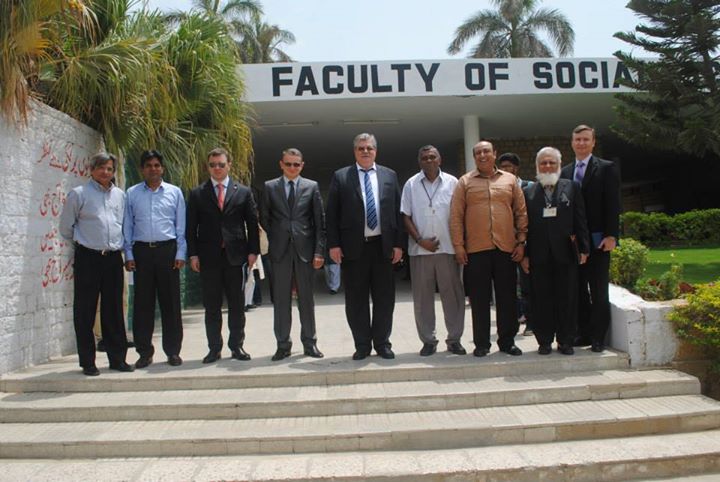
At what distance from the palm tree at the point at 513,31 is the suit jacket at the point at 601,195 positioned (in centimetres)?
2372

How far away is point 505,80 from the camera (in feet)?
33.8

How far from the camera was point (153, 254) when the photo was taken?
16.1 feet

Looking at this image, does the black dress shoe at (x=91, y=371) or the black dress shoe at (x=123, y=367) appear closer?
the black dress shoe at (x=91, y=371)

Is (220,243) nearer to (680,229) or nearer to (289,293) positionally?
(289,293)

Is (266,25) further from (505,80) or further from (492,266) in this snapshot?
(492,266)

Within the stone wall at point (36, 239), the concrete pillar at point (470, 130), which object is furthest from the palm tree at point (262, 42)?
the stone wall at point (36, 239)

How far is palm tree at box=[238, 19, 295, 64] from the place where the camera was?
29.1m

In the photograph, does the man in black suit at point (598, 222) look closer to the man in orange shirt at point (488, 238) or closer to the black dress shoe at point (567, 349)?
the black dress shoe at point (567, 349)

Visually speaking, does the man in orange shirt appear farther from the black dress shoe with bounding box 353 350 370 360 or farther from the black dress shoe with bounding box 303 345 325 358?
the black dress shoe with bounding box 303 345 325 358

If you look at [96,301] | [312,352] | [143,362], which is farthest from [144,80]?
[312,352]

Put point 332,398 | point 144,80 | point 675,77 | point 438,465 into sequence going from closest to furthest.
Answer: point 438,465
point 332,398
point 144,80
point 675,77

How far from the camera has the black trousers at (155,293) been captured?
491 centimetres

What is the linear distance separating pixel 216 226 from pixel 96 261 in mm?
962

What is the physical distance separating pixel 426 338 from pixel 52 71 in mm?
4318
